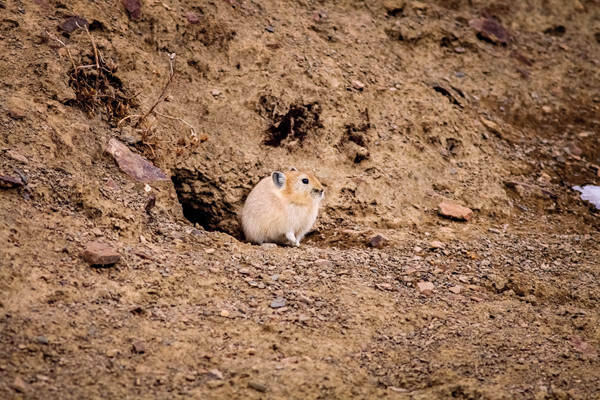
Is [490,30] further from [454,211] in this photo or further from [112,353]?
[112,353]

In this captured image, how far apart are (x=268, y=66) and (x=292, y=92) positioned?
540mm

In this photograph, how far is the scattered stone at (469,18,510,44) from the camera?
391 inches

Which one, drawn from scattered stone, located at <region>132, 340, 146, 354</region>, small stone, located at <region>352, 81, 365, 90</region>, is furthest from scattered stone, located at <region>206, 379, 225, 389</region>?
small stone, located at <region>352, 81, 365, 90</region>

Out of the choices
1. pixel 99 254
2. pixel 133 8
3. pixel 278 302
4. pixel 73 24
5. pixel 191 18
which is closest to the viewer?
pixel 99 254

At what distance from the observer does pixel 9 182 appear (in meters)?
5.27

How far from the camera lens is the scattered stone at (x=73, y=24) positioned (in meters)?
7.10

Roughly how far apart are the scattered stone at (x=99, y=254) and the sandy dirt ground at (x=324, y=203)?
77 millimetres

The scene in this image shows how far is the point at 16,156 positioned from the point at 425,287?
13.3ft

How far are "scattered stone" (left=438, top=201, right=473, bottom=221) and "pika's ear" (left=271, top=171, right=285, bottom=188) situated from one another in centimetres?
202

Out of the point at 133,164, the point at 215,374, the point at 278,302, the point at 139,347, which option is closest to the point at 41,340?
the point at 139,347

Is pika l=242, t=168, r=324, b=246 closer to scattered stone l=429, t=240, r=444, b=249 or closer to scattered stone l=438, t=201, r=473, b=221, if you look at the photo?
scattered stone l=429, t=240, r=444, b=249

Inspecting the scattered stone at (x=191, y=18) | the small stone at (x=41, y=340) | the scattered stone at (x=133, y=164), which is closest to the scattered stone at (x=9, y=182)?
the scattered stone at (x=133, y=164)

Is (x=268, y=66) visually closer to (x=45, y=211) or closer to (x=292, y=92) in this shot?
(x=292, y=92)

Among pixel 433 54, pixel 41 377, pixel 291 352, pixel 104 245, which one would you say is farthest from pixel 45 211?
pixel 433 54
